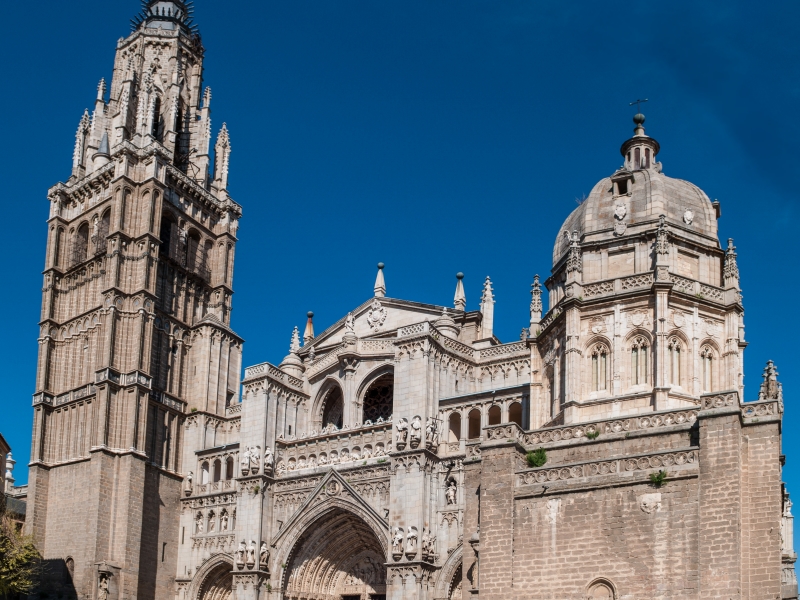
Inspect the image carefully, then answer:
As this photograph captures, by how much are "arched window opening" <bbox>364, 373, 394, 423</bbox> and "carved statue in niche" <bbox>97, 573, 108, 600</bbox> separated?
43.1ft

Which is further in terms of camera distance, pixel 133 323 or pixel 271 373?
pixel 133 323

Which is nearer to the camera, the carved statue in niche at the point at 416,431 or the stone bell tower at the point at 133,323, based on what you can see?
the carved statue in niche at the point at 416,431

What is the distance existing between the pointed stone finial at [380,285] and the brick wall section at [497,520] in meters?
23.2

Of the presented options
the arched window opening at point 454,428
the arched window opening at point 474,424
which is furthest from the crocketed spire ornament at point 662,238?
the arched window opening at point 454,428

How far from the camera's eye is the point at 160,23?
205 feet

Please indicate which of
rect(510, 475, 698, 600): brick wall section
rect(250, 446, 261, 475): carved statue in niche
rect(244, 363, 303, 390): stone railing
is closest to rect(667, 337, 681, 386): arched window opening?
rect(510, 475, 698, 600): brick wall section

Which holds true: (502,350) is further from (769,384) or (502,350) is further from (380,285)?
(769,384)

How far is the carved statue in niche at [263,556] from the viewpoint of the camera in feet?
149

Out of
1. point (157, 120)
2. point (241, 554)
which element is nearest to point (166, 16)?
point (157, 120)

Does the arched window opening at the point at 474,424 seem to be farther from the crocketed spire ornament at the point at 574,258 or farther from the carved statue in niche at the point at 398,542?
the crocketed spire ornament at the point at 574,258

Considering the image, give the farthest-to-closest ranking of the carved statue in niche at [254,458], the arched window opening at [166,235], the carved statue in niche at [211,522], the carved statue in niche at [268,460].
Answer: the arched window opening at [166,235]
the carved statue in niche at [211,522]
the carved statue in niche at [268,460]
the carved statue in niche at [254,458]

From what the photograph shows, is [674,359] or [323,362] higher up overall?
[323,362]

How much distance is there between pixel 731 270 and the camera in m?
35.5

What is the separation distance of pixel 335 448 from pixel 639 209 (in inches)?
688
